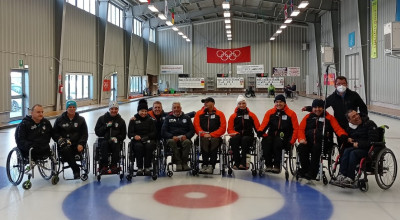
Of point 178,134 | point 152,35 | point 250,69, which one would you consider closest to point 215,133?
point 178,134

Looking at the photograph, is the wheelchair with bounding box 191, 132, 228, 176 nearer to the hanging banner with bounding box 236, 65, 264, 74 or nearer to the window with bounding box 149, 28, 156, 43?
the window with bounding box 149, 28, 156, 43

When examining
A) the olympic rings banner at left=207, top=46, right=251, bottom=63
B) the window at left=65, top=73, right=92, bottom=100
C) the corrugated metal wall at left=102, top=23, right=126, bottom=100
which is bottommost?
the window at left=65, top=73, right=92, bottom=100

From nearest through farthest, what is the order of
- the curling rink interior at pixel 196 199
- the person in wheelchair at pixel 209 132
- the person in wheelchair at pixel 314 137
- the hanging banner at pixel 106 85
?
the curling rink interior at pixel 196 199
the person in wheelchair at pixel 314 137
the person in wheelchair at pixel 209 132
the hanging banner at pixel 106 85

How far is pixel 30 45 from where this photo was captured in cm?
1532

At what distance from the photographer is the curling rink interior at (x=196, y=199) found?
3.99 metres

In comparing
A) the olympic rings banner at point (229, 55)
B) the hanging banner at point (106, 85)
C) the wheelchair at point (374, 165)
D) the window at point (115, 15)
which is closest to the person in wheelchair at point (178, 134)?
the wheelchair at point (374, 165)

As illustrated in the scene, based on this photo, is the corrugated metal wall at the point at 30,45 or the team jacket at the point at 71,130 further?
the corrugated metal wall at the point at 30,45

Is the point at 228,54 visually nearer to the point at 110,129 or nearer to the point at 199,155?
the point at 199,155

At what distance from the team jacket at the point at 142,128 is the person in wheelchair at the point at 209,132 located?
2.29ft

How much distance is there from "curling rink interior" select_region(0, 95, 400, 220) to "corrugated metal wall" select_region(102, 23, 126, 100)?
61.4 ft

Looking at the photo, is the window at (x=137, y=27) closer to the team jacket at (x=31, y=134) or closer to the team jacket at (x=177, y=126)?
the team jacket at (x=177, y=126)

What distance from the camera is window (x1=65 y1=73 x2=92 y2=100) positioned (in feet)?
64.2

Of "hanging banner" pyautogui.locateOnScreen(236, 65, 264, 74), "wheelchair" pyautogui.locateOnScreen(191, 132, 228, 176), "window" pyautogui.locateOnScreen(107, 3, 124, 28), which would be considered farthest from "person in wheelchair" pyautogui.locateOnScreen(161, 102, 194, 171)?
"hanging banner" pyautogui.locateOnScreen(236, 65, 264, 74)

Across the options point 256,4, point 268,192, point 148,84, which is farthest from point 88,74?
point 268,192
